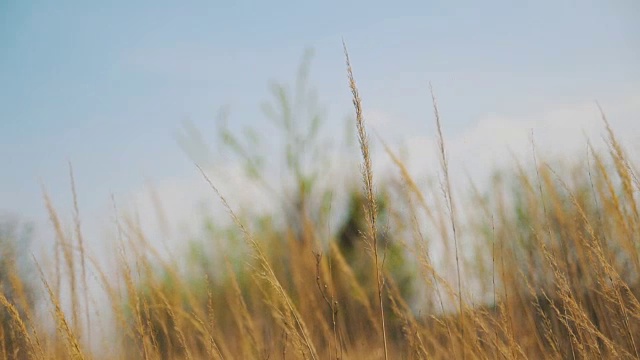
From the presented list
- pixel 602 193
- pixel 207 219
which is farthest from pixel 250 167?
pixel 602 193

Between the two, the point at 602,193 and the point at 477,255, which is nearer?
the point at 602,193

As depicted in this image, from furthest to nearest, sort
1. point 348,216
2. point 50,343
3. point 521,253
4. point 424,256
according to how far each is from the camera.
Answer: point 348,216 → point 521,253 → point 50,343 → point 424,256

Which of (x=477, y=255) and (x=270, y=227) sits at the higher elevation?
(x=270, y=227)

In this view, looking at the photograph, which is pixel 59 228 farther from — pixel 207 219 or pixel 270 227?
pixel 207 219

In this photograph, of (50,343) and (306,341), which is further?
(50,343)

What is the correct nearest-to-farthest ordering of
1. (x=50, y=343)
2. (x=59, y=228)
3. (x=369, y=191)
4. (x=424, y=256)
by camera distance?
(x=369, y=191) → (x=424, y=256) → (x=59, y=228) → (x=50, y=343)

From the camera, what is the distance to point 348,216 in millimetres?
9492

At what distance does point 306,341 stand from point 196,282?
126 inches

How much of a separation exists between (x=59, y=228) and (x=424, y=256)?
157 cm

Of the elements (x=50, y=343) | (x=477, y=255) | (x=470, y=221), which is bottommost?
(x=50, y=343)

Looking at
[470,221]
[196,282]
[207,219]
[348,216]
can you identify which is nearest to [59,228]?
[470,221]

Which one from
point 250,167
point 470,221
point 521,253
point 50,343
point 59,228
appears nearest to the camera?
point 59,228

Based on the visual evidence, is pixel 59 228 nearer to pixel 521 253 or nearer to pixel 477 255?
pixel 477 255

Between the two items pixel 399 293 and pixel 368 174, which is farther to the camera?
pixel 399 293
